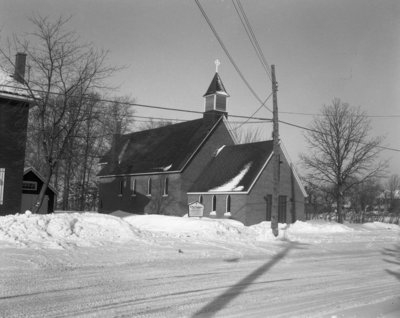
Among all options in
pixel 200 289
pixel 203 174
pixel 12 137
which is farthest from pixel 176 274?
pixel 203 174

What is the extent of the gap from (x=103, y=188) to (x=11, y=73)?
2612cm

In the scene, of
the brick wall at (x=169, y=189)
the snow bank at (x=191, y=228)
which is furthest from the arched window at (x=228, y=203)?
the snow bank at (x=191, y=228)

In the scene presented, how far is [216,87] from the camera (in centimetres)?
4331

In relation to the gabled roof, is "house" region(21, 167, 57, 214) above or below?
below

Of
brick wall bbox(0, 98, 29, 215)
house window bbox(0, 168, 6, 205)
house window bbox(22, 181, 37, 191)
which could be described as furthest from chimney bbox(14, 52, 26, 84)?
house window bbox(22, 181, 37, 191)

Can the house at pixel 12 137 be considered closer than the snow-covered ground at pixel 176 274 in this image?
No

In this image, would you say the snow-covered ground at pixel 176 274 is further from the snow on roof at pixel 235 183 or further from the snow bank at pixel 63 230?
the snow on roof at pixel 235 183

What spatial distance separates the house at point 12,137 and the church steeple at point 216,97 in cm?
2178

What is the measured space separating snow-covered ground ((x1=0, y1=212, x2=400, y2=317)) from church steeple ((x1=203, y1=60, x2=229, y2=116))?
23919 millimetres

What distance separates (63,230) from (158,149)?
95.9ft

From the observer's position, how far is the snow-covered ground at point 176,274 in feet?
26.9

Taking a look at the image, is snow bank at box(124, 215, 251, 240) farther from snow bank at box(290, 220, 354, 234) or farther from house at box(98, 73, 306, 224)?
house at box(98, 73, 306, 224)

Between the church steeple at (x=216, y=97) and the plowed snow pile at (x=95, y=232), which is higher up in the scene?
the church steeple at (x=216, y=97)

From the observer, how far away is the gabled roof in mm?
43188
